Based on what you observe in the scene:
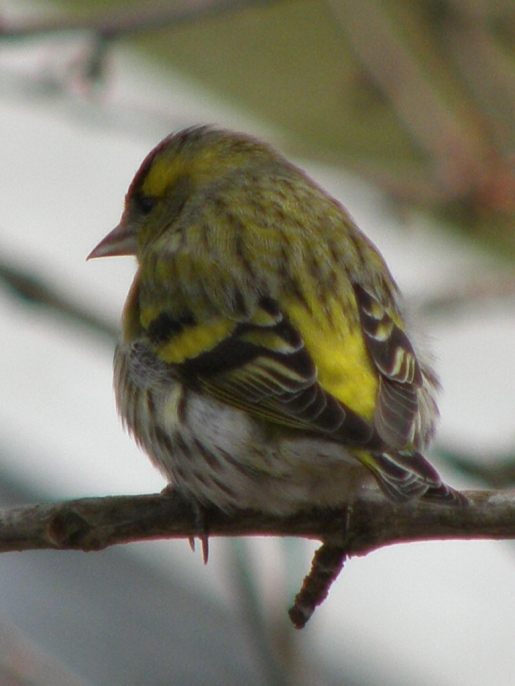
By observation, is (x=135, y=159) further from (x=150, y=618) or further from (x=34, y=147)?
(x=150, y=618)

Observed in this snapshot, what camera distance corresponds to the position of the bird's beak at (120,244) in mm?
4824

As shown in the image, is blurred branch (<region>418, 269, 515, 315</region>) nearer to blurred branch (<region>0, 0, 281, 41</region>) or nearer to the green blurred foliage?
the green blurred foliage

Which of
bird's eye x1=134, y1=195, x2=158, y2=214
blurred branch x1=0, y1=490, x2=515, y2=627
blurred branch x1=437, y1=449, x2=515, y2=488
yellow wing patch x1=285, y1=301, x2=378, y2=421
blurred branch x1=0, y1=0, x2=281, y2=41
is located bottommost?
blurred branch x1=437, y1=449, x2=515, y2=488

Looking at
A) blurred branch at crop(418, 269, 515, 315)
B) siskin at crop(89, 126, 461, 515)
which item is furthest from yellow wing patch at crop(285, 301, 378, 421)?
blurred branch at crop(418, 269, 515, 315)

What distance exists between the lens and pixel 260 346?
3.75 m

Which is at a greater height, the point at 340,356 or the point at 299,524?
the point at 340,356

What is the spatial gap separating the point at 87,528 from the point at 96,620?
3.62 metres

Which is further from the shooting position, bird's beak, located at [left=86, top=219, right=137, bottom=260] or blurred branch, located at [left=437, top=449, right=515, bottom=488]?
bird's beak, located at [left=86, top=219, right=137, bottom=260]

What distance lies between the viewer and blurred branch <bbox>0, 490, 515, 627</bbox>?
3227 mm

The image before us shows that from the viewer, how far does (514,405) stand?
823 centimetres

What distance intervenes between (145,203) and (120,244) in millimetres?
183

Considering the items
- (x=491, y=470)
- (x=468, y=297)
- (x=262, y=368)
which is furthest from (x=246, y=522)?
(x=468, y=297)

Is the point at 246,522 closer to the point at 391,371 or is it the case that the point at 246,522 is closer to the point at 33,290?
the point at 391,371

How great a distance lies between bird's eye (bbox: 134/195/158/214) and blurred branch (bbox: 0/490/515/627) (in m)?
1.52
